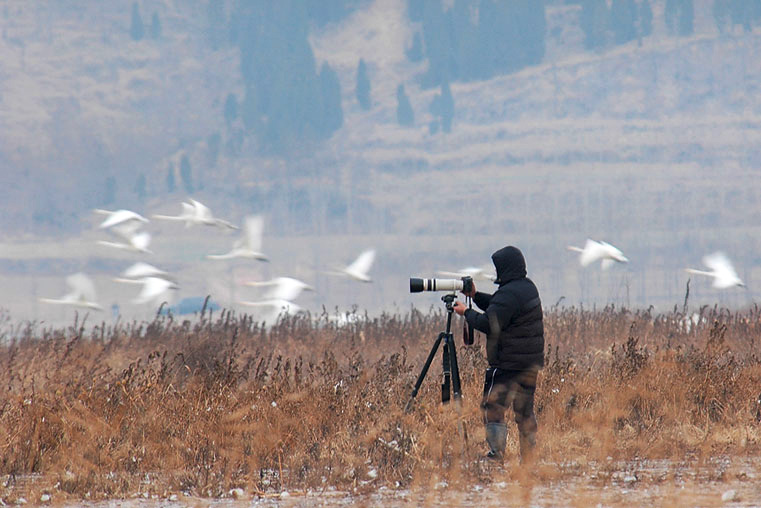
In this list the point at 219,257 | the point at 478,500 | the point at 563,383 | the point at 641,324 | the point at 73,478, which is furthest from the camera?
the point at 641,324

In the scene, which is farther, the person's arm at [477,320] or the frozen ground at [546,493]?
the person's arm at [477,320]

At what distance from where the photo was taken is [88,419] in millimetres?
8594

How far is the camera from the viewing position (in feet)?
26.2

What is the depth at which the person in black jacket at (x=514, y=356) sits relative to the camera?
26.5 ft

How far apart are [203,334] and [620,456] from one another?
12.6 metres

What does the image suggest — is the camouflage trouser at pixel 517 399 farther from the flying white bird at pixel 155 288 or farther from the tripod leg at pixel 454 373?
the flying white bird at pixel 155 288

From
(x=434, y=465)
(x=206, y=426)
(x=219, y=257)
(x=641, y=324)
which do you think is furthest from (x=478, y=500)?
(x=641, y=324)

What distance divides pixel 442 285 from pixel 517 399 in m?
1.10

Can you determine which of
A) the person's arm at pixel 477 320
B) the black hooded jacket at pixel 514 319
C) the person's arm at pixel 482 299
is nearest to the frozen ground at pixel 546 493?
the black hooded jacket at pixel 514 319

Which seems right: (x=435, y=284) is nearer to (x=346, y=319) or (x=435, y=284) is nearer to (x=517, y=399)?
(x=517, y=399)

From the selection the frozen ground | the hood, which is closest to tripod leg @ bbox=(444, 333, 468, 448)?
the frozen ground

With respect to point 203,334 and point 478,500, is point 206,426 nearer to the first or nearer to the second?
point 478,500

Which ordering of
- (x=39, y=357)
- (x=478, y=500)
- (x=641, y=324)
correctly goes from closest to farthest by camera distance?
(x=478, y=500)
(x=39, y=357)
(x=641, y=324)

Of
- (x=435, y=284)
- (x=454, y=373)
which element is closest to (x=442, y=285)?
(x=435, y=284)
